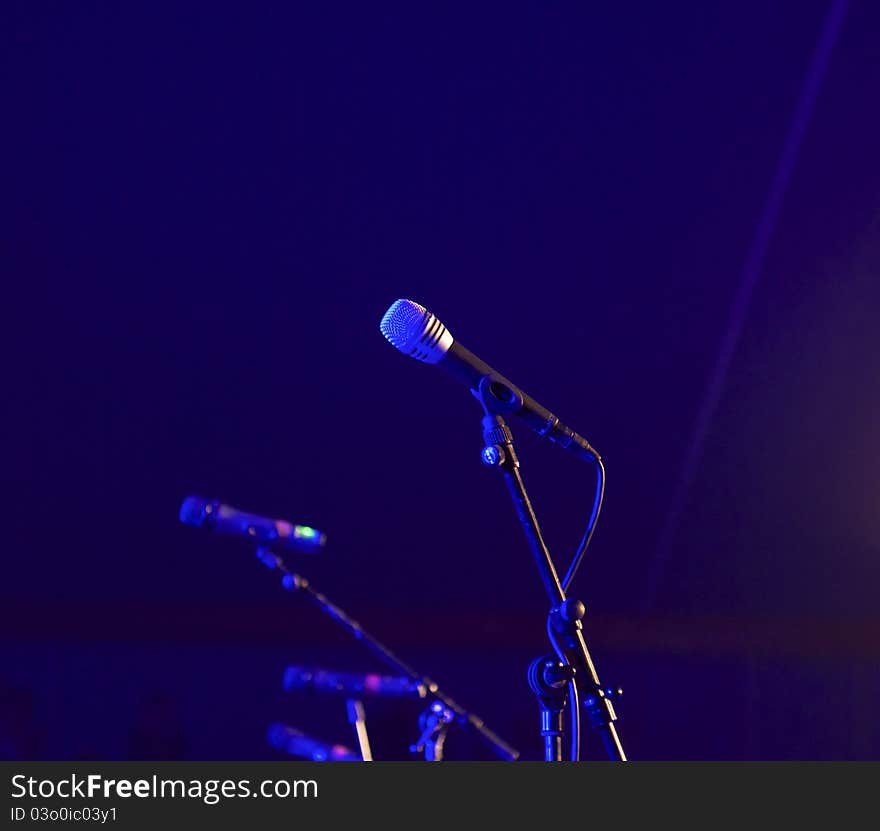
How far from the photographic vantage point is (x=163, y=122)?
3.29m

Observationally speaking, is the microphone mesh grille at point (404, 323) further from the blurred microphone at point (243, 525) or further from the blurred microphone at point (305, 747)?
the blurred microphone at point (305, 747)

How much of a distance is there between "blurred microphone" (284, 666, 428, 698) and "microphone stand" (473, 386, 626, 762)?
0.92m

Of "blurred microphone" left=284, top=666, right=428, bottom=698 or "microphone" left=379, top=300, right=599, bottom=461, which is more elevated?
"microphone" left=379, top=300, right=599, bottom=461

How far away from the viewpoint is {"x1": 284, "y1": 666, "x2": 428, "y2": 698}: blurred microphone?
220 centimetres

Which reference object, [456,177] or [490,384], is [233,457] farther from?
[490,384]

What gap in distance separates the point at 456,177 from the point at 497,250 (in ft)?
1.21

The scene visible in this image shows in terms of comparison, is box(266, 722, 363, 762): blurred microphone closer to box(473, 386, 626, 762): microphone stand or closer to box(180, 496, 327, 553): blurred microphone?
box(180, 496, 327, 553): blurred microphone

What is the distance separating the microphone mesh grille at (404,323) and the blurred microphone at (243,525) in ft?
2.11

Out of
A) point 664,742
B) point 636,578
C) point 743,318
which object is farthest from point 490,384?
point 664,742

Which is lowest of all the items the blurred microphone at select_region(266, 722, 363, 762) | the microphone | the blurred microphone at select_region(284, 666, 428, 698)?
the blurred microphone at select_region(266, 722, 363, 762)

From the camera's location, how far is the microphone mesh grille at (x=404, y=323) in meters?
1.36

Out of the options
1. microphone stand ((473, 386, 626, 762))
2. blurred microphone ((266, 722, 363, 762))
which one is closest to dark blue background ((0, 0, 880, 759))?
blurred microphone ((266, 722, 363, 762))
